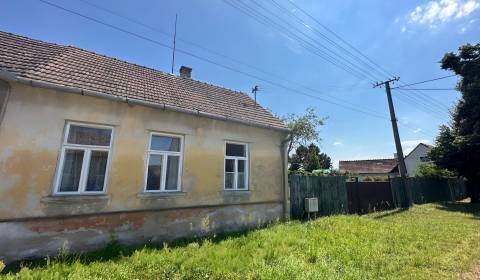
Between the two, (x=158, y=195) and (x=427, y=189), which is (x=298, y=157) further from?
(x=158, y=195)

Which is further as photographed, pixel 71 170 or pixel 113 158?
pixel 113 158

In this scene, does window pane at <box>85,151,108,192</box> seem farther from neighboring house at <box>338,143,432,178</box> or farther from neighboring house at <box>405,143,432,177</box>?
neighboring house at <box>405,143,432,177</box>

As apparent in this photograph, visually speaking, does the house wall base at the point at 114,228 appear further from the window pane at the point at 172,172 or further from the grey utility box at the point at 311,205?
the grey utility box at the point at 311,205

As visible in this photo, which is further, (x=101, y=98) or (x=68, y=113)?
(x=101, y=98)

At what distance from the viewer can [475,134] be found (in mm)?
17938

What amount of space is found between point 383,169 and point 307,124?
1492cm

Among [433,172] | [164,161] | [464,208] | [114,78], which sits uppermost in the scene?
[114,78]

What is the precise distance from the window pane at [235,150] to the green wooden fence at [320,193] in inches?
109

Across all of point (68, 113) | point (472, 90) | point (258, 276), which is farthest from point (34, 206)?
point (472, 90)

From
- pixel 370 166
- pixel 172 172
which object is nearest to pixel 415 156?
pixel 370 166

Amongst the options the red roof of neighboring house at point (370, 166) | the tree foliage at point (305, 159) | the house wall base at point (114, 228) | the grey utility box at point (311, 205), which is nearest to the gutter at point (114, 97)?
the house wall base at point (114, 228)

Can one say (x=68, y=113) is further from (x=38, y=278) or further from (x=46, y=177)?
(x=38, y=278)

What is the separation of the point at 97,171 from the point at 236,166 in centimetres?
442

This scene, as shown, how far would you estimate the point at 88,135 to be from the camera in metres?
7.01
